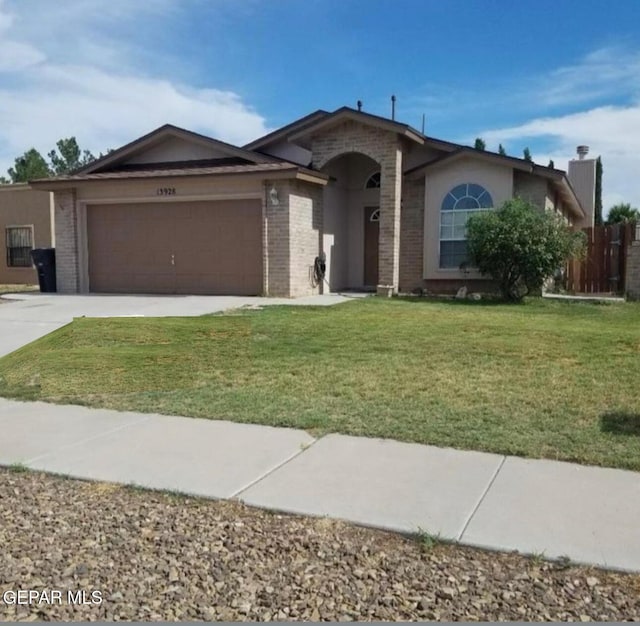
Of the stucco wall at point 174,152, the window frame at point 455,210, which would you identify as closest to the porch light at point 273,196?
the stucco wall at point 174,152

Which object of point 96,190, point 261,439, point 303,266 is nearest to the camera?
point 261,439

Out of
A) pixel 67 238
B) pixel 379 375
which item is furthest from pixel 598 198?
pixel 379 375

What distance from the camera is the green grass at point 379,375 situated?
5637 millimetres

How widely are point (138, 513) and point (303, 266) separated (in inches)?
504

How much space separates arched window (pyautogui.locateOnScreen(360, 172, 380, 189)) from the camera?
62.4ft

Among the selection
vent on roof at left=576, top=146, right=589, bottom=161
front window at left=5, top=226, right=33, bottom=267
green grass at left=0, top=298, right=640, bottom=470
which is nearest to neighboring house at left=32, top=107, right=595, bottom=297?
green grass at left=0, top=298, right=640, bottom=470

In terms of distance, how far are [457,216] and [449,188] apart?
0.79 meters

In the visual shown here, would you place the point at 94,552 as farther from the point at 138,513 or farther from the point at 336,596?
the point at 336,596

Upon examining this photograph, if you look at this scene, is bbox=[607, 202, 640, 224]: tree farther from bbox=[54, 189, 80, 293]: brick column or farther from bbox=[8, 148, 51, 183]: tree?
bbox=[8, 148, 51, 183]: tree

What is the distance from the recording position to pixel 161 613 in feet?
9.57

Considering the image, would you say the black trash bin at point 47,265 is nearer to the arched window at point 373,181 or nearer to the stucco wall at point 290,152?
the stucco wall at point 290,152

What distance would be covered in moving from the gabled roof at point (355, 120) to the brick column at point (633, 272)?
614 centimetres

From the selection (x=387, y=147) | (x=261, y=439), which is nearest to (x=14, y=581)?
(x=261, y=439)

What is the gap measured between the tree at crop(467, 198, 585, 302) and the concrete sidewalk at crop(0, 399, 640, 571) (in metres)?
10.3
